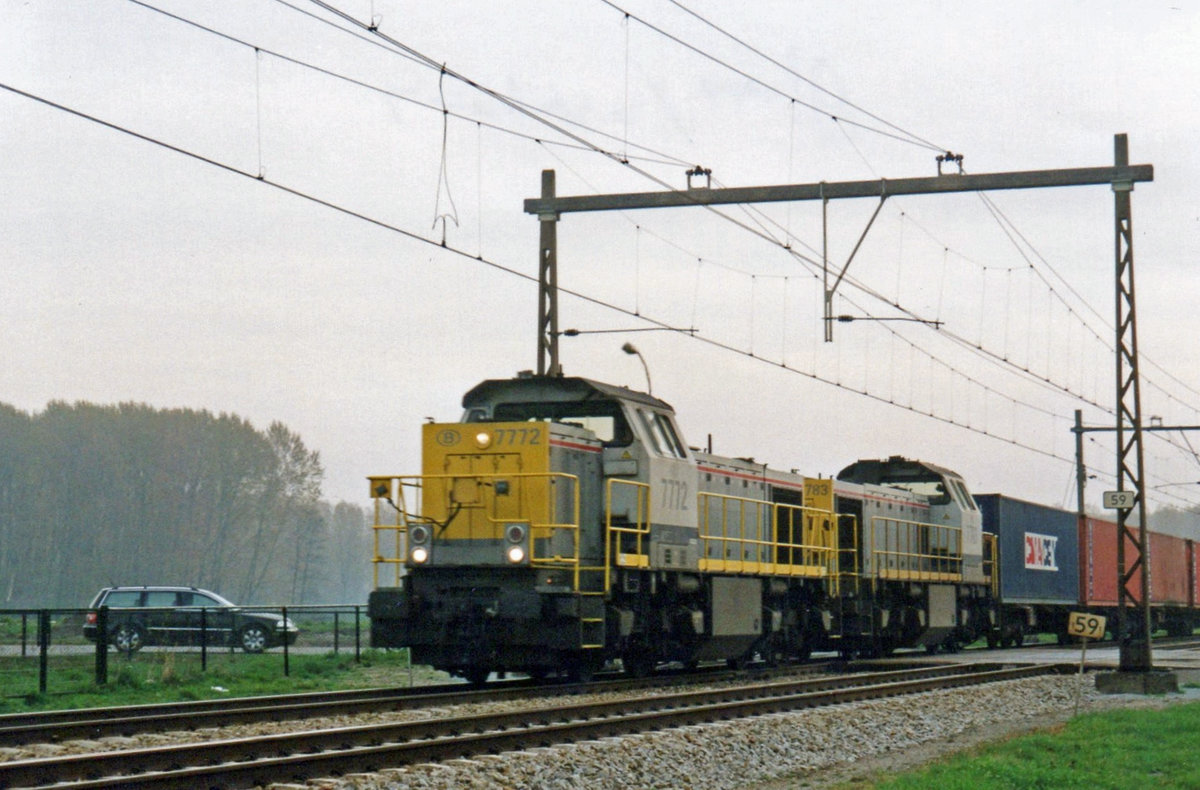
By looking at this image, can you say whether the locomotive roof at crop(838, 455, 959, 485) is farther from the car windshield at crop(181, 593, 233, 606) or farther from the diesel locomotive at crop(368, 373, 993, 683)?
the car windshield at crop(181, 593, 233, 606)

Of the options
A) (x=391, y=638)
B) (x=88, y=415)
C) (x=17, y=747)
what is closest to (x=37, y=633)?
(x=391, y=638)

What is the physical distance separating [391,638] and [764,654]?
25.5 feet

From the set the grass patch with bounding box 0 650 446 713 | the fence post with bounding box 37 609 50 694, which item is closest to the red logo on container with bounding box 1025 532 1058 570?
the grass patch with bounding box 0 650 446 713

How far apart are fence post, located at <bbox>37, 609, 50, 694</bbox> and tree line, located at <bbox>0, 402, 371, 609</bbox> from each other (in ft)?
191

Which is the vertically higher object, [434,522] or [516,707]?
[434,522]

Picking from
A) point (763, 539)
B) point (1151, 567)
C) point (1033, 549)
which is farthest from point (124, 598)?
point (1151, 567)

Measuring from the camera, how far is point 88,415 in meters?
79.6

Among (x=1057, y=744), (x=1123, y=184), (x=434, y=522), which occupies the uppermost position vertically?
(x=1123, y=184)

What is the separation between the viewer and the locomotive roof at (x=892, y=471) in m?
30.5

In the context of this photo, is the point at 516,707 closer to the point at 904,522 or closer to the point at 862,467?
the point at 904,522

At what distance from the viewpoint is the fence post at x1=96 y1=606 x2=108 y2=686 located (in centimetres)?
1952

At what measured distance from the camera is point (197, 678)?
20750 millimetres

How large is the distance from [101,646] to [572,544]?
6.81 meters

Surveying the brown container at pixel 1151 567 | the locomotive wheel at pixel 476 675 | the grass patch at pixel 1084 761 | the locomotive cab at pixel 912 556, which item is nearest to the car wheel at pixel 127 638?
the locomotive wheel at pixel 476 675
